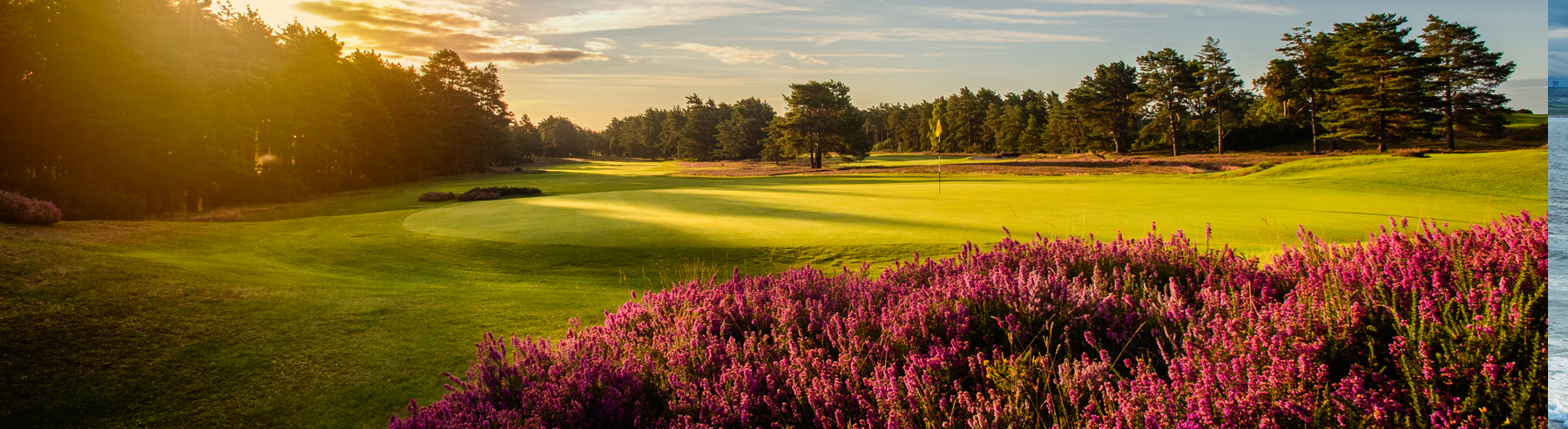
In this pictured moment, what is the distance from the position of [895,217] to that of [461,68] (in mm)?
67453

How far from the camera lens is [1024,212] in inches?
611

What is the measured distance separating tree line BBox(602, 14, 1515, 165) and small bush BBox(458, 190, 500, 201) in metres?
21.6

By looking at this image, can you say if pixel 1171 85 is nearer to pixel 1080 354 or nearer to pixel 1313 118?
pixel 1313 118

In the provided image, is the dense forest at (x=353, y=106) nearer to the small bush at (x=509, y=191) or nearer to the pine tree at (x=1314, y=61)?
the pine tree at (x=1314, y=61)

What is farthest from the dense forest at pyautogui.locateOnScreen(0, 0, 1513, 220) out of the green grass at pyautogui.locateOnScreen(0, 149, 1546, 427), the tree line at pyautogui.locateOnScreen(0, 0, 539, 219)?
the green grass at pyautogui.locateOnScreen(0, 149, 1546, 427)

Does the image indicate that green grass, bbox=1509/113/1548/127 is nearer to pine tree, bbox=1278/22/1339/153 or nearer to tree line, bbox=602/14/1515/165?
tree line, bbox=602/14/1515/165

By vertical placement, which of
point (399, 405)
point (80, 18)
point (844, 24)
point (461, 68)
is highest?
point (461, 68)

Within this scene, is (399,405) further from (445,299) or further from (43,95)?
(43,95)

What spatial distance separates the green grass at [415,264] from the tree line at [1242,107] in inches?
160

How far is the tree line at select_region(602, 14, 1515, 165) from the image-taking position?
2952cm

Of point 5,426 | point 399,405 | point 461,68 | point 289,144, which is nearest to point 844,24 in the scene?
point 399,405

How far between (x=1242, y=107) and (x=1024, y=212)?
7775 cm

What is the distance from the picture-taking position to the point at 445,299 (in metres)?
7.08

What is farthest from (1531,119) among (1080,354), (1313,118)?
(1313,118)
